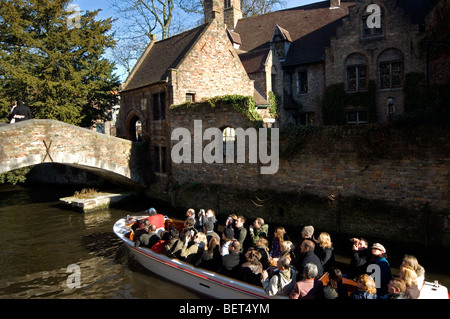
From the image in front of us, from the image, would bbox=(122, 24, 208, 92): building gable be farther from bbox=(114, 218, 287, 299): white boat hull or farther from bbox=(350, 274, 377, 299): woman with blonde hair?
bbox=(350, 274, 377, 299): woman with blonde hair

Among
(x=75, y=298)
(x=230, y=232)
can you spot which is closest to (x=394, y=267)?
(x=230, y=232)

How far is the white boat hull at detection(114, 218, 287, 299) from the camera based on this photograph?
6.62 m

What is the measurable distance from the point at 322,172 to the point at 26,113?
39.4ft

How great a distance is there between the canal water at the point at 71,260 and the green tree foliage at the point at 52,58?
5.99 metres

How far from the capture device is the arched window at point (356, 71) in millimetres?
18562

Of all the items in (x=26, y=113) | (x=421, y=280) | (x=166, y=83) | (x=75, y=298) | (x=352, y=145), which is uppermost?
(x=166, y=83)

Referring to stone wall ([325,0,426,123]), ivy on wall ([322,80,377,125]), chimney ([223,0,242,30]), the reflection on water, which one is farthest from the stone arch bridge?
chimney ([223,0,242,30])

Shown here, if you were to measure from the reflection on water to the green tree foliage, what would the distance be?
6086 millimetres

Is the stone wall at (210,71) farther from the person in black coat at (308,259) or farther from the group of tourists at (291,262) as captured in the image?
the person in black coat at (308,259)

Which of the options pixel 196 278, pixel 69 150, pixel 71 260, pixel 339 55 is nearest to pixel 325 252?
pixel 196 278

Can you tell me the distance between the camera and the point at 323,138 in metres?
11.3

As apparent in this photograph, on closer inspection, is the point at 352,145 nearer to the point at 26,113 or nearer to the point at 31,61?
the point at 26,113

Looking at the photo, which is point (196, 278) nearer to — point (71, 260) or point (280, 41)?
point (71, 260)

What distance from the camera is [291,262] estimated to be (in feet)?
22.5
